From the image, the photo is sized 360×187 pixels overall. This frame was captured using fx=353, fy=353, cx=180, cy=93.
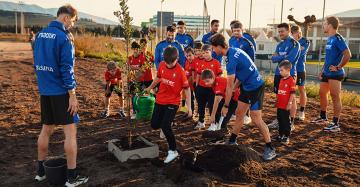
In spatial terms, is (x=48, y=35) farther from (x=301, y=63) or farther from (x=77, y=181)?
(x=301, y=63)

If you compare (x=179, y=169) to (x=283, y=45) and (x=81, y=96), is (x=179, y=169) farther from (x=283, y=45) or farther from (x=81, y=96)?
(x=81, y=96)

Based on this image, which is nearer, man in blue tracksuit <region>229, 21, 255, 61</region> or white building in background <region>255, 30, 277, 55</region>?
man in blue tracksuit <region>229, 21, 255, 61</region>

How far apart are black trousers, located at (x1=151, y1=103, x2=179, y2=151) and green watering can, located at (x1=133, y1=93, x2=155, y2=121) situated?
2.25 m

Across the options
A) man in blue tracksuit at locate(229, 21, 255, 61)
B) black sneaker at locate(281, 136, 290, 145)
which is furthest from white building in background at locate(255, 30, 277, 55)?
black sneaker at locate(281, 136, 290, 145)

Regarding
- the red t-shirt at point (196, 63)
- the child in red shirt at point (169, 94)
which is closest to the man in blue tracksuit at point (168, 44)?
the red t-shirt at point (196, 63)

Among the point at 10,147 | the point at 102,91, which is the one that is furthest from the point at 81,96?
the point at 10,147

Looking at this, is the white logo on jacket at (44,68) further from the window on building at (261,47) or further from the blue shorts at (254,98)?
the window on building at (261,47)

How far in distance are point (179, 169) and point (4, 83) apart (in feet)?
33.2

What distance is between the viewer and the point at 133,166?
17.4 ft

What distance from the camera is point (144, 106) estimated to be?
26.4 ft

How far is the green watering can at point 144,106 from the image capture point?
796cm

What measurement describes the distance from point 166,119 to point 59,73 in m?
1.86

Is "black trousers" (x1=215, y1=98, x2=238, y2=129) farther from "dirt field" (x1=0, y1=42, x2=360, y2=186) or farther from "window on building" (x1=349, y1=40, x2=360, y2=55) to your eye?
"window on building" (x1=349, y1=40, x2=360, y2=55)

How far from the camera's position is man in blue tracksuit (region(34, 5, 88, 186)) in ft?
13.6
